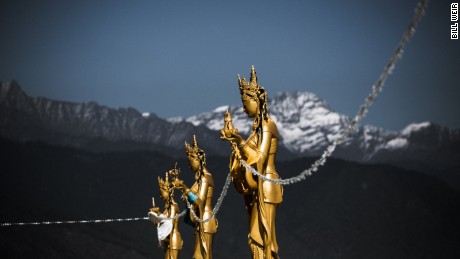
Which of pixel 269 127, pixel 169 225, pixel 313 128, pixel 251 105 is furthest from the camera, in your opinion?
pixel 313 128

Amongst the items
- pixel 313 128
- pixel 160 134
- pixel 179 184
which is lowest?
pixel 179 184

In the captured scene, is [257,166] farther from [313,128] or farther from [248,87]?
[313,128]

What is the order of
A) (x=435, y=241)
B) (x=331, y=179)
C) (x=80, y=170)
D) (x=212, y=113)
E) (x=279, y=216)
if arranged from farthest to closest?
(x=212, y=113), (x=80, y=170), (x=331, y=179), (x=279, y=216), (x=435, y=241)

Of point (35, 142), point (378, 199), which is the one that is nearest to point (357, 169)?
point (378, 199)

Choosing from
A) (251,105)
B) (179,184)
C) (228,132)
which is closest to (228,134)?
(228,132)

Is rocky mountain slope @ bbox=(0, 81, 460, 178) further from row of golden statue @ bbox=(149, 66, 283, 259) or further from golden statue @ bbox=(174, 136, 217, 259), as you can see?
row of golden statue @ bbox=(149, 66, 283, 259)

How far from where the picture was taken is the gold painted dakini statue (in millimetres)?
12109

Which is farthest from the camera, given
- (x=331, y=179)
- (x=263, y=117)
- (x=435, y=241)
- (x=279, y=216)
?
(x=331, y=179)

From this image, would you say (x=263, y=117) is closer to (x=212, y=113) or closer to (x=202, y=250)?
(x=202, y=250)

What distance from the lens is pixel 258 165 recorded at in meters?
12.1

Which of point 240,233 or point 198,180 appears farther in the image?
point 240,233

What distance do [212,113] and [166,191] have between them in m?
145

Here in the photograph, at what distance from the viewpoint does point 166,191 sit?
61.5 ft

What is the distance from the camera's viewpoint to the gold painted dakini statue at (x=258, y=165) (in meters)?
12.1
